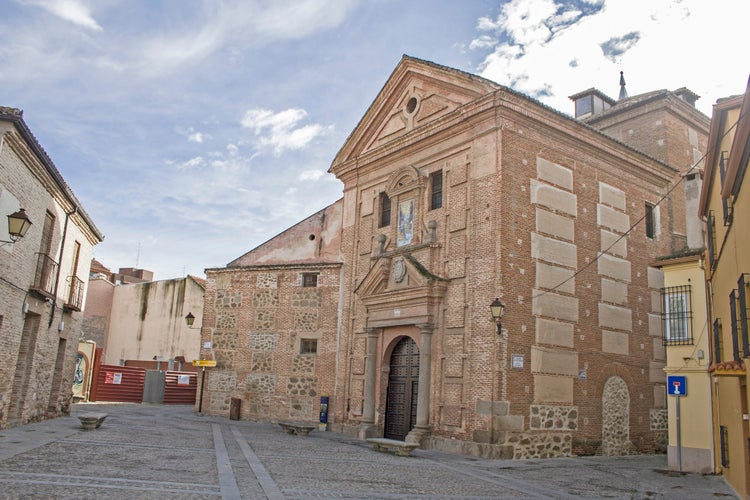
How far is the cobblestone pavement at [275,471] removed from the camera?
8.70 m

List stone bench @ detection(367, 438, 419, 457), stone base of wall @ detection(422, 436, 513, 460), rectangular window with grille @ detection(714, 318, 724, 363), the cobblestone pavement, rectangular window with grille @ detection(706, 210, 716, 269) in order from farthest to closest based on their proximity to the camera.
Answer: stone base of wall @ detection(422, 436, 513, 460) < stone bench @ detection(367, 438, 419, 457) < rectangular window with grille @ detection(706, 210, 716, 269) < rectangular window with grille @ detection(714, 318, 724, 363) < the cobblestone pavement

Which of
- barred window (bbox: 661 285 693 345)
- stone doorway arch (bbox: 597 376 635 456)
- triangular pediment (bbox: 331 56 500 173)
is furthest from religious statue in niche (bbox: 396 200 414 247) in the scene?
barred window (bbox: 661 285 693 345)

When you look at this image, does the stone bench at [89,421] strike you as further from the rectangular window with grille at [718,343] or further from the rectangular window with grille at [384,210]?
the rectangular window with grille at [718,343]

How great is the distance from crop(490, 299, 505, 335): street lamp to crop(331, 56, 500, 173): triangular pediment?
18.5 feet

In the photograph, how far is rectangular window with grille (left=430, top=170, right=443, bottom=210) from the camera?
61.0 ft

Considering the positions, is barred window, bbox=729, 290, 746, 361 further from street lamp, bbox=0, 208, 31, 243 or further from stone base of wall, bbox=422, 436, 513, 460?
street lamp, bbox=0, 208, 31, 243

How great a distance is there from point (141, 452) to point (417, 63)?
13425mm

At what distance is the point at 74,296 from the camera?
18875mm

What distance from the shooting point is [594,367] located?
1739cm

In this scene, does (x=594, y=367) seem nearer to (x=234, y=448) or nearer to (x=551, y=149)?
(x=551, y=149)

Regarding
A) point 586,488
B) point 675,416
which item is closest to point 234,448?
point 586,488

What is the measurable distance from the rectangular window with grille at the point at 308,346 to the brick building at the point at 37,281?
23.6ft

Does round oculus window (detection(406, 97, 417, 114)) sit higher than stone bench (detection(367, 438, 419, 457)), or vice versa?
round oculus window (detection(406, 97, 417, 114))

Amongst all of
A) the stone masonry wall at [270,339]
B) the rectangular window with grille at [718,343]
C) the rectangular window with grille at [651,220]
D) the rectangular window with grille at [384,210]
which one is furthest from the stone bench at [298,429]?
the rectangular window with grille at [651,220]
